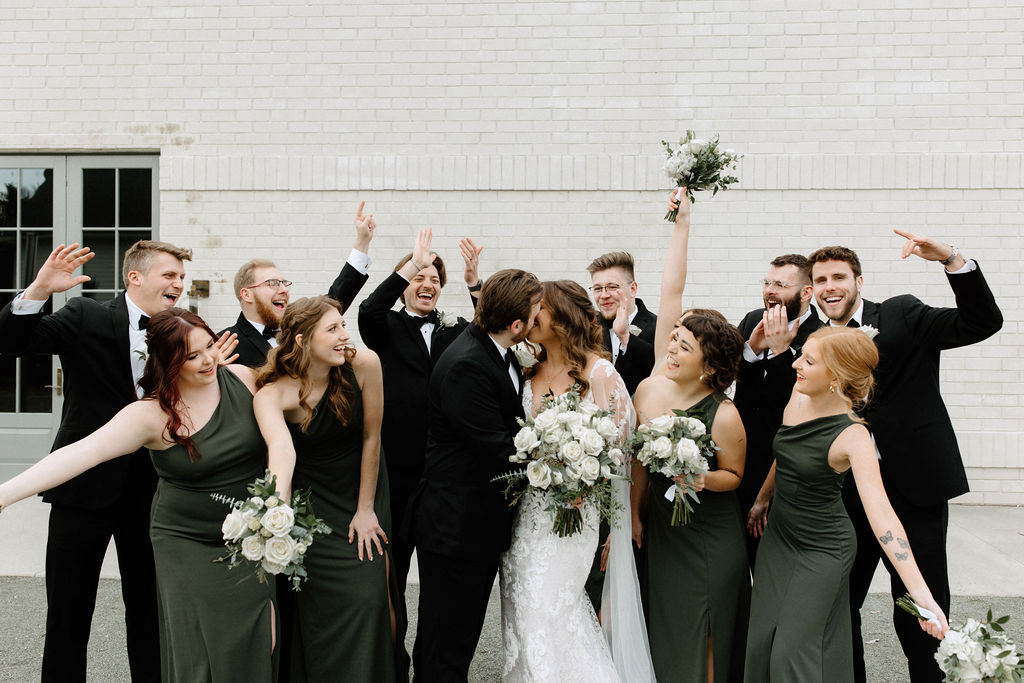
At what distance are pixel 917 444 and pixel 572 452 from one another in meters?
1.89

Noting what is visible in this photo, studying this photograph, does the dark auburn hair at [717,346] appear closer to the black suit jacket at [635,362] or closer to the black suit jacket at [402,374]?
the black suit jacket at [635,362]

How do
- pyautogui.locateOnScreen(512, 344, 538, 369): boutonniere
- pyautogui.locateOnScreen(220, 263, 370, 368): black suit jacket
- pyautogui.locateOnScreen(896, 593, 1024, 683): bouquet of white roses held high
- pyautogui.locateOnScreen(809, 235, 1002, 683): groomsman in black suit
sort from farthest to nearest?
pyautogui.locateOnScreen(220, 263, 370, 368): black suit jacket < pyautogui.locateOnScreen(512, 344, 538, 369): boutonniere < pyautogui.locateOnScreen(809, 235, 1002, 683): groomsman in black suit < pyautogui.locateOnScreen(896, 593, 1024, 683): bouquet of white roses held high

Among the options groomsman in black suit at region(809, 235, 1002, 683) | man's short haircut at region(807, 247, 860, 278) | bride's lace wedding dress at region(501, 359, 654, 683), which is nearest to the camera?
bride's lace wedding dress at region(501, 359, 654, 683)

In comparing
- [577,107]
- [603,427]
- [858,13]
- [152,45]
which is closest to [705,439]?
[603,427]

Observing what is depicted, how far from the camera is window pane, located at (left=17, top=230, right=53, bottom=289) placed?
9.14m

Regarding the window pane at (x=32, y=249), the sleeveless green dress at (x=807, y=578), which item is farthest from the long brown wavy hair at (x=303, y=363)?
the window pane at (x=32, y=249)

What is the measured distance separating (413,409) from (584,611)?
1.63m

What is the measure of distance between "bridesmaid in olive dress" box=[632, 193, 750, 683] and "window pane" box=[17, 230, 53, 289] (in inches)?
319

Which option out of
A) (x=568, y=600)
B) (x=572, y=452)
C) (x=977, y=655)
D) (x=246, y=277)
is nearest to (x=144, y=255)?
(x=246, y=277)

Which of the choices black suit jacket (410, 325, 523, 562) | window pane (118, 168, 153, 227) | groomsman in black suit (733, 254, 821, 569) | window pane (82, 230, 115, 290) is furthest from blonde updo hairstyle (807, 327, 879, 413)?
window pane (82, 230, 115, 290)

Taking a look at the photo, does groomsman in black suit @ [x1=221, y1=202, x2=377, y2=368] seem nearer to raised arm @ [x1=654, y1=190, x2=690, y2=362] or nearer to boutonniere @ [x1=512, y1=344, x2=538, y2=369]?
boutonniere @ [x1=512, y1=344, x2=538, y2=369]

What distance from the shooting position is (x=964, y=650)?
9.87 ft

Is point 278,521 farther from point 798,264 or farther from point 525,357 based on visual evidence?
point 798,264

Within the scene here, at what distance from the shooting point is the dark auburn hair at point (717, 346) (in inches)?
151
